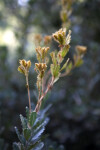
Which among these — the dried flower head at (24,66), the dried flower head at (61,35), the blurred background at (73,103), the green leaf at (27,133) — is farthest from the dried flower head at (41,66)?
the blurred background at (73,103)

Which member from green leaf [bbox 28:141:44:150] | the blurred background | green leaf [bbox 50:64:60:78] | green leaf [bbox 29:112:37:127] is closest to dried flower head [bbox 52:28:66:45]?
green leaf [bbox 50:64:60:78]

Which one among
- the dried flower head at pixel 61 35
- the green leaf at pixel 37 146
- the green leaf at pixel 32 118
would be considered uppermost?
the dried flower head at pixel 61 35

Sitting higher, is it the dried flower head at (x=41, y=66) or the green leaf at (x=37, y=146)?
the dried flower head at (x=41, y=66)

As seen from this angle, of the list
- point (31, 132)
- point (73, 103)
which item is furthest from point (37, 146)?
point (73, 103)

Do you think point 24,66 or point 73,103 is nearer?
point 24,66

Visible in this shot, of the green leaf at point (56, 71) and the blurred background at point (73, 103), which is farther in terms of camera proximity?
the blurred background at point (73, 103)

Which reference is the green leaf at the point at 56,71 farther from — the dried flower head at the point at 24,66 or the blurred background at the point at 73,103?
the blurred background at the point at 73,103

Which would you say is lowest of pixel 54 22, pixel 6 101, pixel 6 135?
pixel 6 135

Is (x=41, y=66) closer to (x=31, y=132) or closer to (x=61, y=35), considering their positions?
(x=61, y=35)

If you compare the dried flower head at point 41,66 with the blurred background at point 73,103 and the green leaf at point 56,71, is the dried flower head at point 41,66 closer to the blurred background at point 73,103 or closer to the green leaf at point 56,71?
the green leaf at point 56,71

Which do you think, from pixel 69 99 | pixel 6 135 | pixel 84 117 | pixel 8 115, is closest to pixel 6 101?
pixel 8 115

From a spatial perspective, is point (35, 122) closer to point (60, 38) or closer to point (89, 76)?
point (60, 38)
